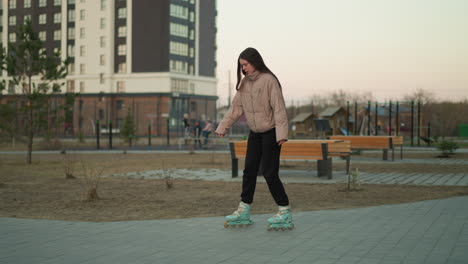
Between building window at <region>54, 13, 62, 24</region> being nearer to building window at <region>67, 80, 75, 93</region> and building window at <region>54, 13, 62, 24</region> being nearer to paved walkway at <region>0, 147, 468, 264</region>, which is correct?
building window at <region>67, 80, 75, 93</region>

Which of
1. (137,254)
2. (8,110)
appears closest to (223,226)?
(137,254)

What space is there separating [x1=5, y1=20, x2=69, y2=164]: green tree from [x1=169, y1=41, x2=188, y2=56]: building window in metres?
54.7

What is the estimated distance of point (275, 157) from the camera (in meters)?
6.25

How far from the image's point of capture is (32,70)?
18.5m

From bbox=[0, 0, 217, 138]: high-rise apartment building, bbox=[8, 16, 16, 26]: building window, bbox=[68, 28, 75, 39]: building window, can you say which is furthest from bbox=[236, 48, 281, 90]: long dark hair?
bbox=[8, 16, 16, 26]: building window

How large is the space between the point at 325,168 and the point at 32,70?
36.3 ft

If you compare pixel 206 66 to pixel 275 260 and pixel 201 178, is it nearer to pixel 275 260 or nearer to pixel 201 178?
pixel 201 178

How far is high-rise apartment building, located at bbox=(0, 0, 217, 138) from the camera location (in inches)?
2854

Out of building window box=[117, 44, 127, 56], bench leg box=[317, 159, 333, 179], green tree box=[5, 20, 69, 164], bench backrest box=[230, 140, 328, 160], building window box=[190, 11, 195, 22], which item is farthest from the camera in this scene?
building window box=[190, 11, 195, 22]

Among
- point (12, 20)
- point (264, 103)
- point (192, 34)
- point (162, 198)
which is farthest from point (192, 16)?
point (264, 103)

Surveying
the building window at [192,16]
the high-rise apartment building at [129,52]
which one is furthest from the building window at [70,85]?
the building window at [192,16]

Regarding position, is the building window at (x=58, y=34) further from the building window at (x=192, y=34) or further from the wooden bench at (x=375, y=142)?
the wooden bench at (x=375, y=142)

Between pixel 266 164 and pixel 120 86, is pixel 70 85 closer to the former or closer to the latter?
pixel 120 86

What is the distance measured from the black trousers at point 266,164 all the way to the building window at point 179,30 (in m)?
68.0
